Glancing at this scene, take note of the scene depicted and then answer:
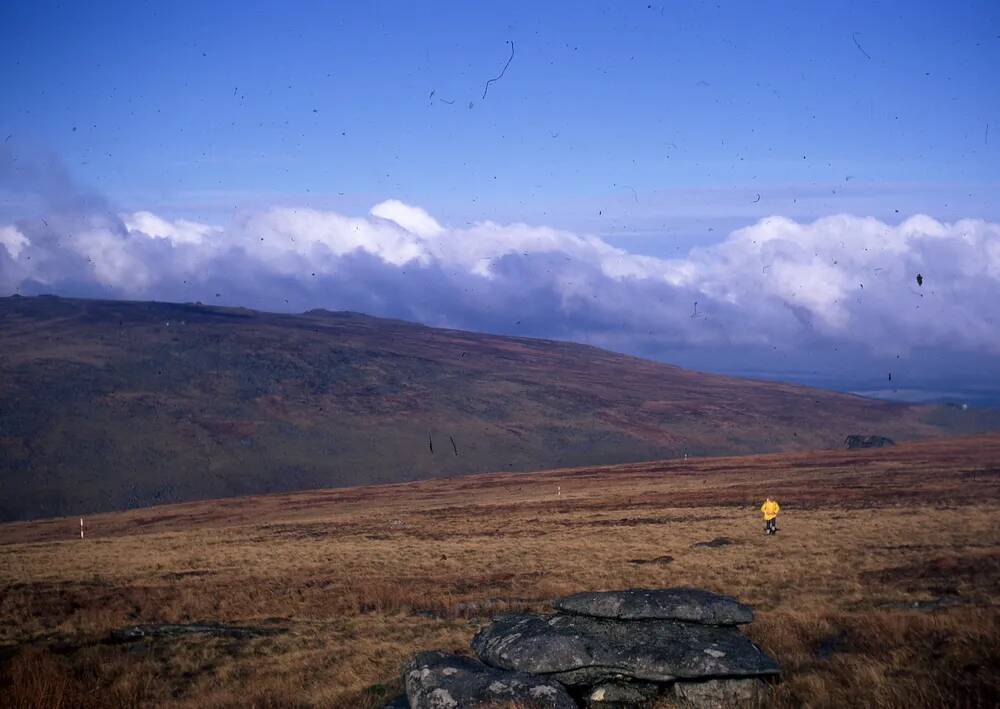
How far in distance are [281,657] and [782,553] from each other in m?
19.0

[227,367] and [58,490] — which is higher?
[227,367]

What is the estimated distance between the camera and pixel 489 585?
2447 centimetres

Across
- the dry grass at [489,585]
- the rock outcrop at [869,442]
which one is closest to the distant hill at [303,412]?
the rock outcrop at [869,442]

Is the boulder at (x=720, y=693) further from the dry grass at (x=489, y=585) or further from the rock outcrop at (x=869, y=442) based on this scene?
the rock outcrop at (x=869, y=442)

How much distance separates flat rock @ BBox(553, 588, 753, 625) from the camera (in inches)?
472

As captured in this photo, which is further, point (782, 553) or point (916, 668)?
point (782, 553)

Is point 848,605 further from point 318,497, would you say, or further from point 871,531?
point 318,497

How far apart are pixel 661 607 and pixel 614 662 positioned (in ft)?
4.64

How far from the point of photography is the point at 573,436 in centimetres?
13538

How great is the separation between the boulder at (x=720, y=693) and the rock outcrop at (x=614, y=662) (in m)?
0.01

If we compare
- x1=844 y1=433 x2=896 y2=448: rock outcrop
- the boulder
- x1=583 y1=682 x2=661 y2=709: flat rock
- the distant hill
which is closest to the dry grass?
the boulder

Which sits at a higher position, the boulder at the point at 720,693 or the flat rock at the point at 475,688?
the flat rock at the point at 475,688

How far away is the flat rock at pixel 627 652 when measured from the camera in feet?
35.6

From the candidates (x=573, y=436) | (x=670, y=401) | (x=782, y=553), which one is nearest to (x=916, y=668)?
(x=782, y=553)
